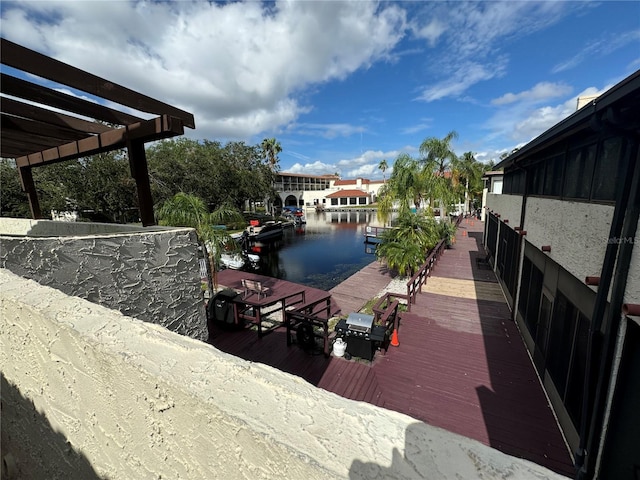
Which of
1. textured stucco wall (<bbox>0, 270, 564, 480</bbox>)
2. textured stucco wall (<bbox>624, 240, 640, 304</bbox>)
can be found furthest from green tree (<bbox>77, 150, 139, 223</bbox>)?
textured stucco wall (<bbox>624, 240, 640, 304</bbox>)

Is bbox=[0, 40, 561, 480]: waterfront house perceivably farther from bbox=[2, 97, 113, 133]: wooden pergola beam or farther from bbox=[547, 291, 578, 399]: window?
bbox=[547, 291, 578, 399]: window

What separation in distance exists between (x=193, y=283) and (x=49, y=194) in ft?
84.6

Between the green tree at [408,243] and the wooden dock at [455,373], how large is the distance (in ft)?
12.8

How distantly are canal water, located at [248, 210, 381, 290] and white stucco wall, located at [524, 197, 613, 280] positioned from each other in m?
12.4

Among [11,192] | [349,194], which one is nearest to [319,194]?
[349,194]

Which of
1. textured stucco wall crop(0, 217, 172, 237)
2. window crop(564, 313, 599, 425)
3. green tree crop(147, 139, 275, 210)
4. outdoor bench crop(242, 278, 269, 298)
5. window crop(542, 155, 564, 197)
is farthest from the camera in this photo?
green tree crop(147, 139, 275, 210)

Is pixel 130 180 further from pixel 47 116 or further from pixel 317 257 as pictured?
pixel 47 116

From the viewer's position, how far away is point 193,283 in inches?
194

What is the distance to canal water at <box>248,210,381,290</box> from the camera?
1942 centimetres

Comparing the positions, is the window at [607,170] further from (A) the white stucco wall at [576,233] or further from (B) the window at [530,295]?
(B) the window at [530,295]

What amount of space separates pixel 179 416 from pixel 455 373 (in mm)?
6048

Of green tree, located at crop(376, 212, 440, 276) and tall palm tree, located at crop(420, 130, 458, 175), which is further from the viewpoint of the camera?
tall palm tree, located at crop(420, 130, 458, 175)

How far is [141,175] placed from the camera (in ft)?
14.8

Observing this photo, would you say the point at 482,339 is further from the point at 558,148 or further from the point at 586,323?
the point at 558,148
